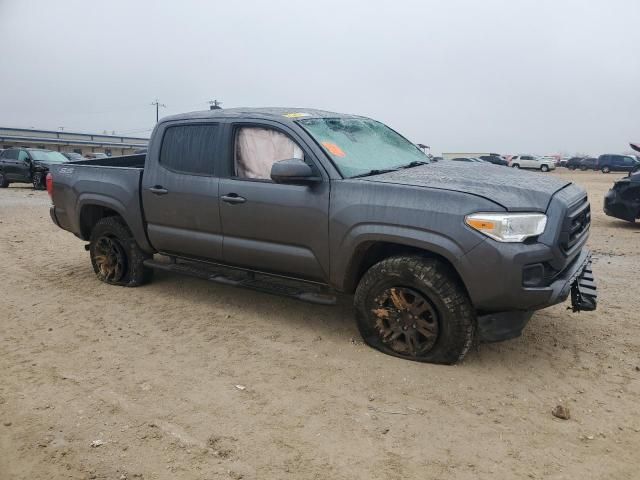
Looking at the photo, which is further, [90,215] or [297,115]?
[90,215]

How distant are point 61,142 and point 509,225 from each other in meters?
68.7

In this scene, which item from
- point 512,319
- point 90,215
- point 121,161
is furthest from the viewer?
point 121,161

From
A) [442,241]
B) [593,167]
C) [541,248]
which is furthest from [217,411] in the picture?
[593,167]

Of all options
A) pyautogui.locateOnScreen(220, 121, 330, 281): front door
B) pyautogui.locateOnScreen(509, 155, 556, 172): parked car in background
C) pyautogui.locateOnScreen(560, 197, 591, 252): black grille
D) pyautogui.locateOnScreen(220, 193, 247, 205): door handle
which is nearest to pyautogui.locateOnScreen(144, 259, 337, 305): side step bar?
pyautogui.locateOnScreen(220, 121, 330, 281): front door

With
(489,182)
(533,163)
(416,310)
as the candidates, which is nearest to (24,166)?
(416,310)

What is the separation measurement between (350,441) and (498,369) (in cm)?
138

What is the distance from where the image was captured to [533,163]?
158ft

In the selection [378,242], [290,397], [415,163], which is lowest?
[290,397]

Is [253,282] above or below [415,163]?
below

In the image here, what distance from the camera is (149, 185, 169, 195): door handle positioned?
193 inches

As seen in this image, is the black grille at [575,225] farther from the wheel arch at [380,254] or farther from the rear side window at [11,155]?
the rear side window at [11,155]

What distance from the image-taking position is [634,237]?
8672 mm

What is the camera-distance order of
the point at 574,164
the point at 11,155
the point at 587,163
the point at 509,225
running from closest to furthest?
the point at 509,225, the point at 11,155, the point at 587,163, the point at 574,164

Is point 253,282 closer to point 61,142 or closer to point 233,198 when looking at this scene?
point 233,198
